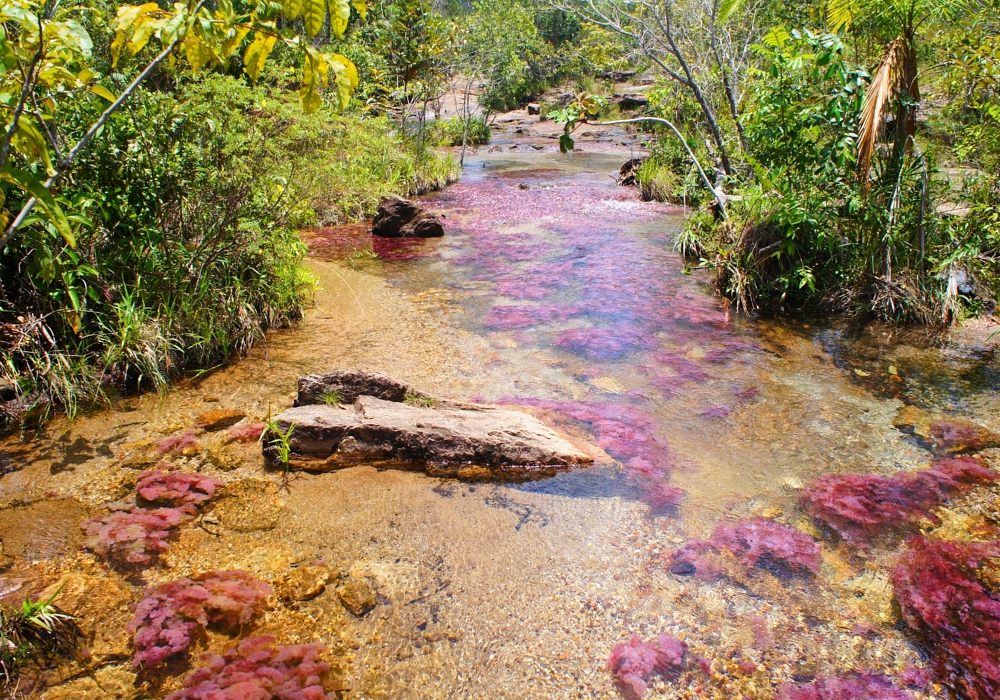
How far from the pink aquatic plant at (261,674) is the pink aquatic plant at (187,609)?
7.5 inches

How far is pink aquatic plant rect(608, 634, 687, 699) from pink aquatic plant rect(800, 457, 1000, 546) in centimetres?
151

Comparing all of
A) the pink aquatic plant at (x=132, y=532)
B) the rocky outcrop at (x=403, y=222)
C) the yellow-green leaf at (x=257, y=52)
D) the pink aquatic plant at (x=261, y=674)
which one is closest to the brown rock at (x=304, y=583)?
the pink aquatic plant at (x=261, y=674)

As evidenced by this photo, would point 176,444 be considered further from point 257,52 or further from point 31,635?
point 257,52

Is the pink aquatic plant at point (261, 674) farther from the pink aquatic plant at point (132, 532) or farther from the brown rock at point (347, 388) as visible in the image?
the brown rock at point (347, 388)

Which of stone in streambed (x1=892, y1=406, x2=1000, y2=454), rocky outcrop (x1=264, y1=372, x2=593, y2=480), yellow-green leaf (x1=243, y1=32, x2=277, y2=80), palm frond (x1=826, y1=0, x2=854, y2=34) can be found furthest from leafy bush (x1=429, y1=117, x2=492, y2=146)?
yellow-green leaf (x1=243, y1=32, x2=277, y2=80)

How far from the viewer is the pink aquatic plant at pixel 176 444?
4.67 m

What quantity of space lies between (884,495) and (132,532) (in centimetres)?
473

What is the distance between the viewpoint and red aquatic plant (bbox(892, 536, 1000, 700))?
3.02 metres

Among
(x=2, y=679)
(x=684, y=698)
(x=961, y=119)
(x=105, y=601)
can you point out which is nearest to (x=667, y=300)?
(x=961, y=119)

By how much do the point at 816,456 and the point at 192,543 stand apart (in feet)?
13.9

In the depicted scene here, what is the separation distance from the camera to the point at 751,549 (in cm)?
384

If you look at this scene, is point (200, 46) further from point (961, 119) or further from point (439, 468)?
point (961, 119)

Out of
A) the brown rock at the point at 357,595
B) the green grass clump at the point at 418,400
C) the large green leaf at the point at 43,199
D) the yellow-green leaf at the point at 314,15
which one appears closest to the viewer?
the large green leaf at the point at 43,199

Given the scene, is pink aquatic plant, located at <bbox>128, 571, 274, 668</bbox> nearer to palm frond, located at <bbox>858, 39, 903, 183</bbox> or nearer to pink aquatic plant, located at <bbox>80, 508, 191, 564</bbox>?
pink aquatic plant, located at <bbox>80, 508, 191, 564</bbox>
